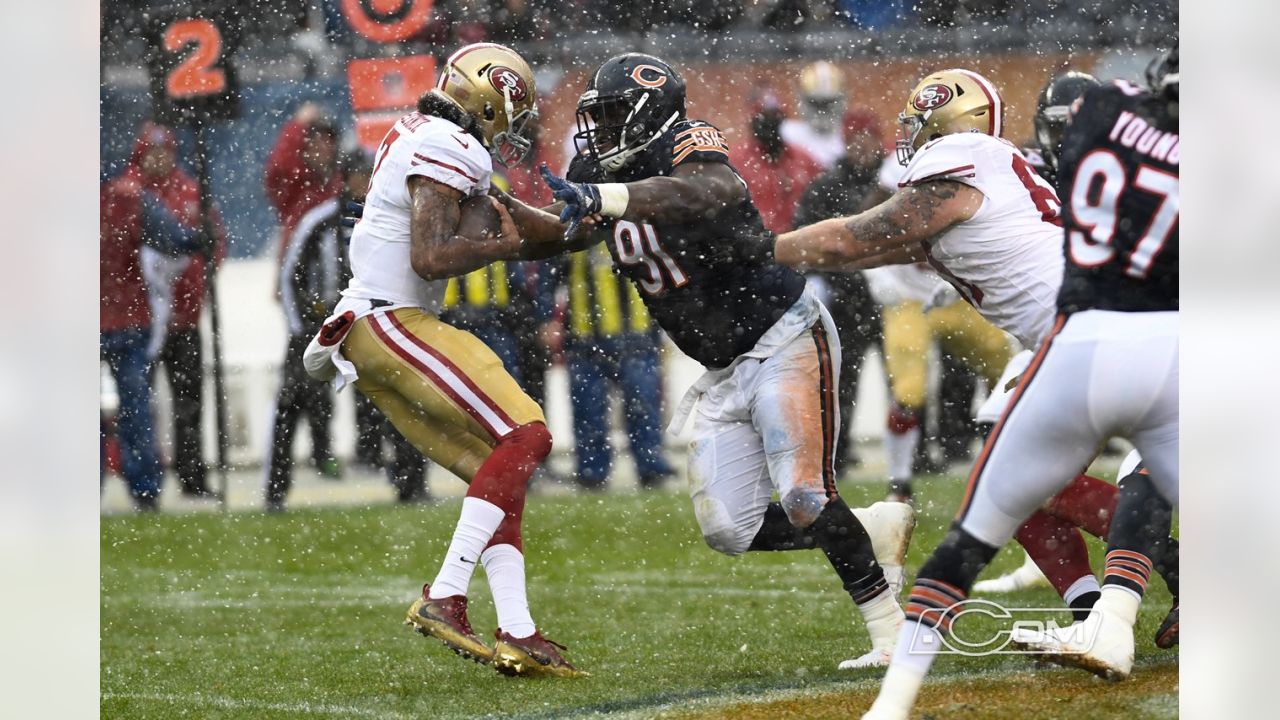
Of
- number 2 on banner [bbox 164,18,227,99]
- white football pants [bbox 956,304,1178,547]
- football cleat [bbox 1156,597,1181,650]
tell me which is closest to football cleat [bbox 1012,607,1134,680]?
football cleat [bbox 1156,597,1181,650]

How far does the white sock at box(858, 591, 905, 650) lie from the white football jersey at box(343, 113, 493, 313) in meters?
0.97

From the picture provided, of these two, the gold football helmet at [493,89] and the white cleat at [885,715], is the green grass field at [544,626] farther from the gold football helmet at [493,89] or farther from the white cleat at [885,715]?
the gold football helmet at [493,89]

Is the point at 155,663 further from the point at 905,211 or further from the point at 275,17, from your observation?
the point at 905,211

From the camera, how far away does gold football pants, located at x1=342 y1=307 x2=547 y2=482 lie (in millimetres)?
2816

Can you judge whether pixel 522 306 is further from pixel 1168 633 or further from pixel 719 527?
pixel 1168 633

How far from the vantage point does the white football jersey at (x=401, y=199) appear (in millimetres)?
2822

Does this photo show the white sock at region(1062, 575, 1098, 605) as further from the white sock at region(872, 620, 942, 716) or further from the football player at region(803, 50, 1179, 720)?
the white sock at region(872, 620, 942, 716)

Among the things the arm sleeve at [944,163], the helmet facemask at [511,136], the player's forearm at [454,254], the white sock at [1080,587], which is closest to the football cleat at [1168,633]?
the white sock at [1080,587]

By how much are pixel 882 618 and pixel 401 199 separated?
1.14 m

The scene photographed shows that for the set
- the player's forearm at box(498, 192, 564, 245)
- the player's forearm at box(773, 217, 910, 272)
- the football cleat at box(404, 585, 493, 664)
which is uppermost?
the player's forearm at box(773, 217, 910, 272)

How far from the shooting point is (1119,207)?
221 cm

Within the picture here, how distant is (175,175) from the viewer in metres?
3.84

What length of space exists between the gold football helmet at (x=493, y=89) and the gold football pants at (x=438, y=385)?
37cm
